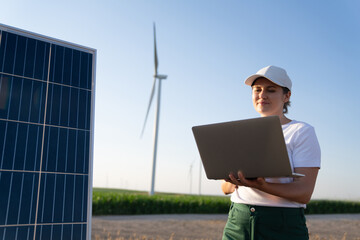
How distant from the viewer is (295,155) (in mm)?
3010

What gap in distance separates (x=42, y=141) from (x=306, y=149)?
5056mm

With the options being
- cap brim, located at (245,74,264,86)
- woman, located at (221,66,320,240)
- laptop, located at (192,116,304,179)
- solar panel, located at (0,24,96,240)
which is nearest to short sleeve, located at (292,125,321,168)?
woman, located at (221,66,320,240)

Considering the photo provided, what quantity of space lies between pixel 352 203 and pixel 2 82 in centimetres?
3311

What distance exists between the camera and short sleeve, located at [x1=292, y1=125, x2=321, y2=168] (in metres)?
2.95

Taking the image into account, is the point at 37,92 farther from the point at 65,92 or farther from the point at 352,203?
the point at 352,203

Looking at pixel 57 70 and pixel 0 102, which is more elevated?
pixel 57 70

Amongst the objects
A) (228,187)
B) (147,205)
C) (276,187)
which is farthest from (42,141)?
(147,205)

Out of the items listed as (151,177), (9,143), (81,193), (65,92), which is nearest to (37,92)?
(65,92)

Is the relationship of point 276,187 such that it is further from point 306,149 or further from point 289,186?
point 306,149

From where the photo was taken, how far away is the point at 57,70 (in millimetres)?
7438

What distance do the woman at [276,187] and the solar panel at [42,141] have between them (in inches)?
165

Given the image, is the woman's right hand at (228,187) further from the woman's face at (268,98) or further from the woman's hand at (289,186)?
the woman's face at (268,98)

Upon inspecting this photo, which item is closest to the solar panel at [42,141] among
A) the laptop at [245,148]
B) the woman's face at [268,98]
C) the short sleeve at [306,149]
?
the laptop at [245,148]

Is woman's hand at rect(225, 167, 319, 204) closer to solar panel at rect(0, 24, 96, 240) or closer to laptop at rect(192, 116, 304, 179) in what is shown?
laptop at rect(192, 116, 304, 179)
